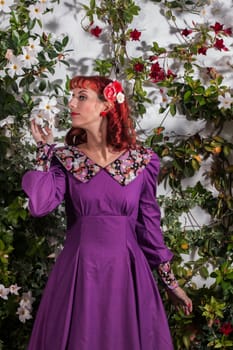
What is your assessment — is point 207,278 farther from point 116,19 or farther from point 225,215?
point 116,19

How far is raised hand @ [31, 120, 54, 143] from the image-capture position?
5.59 feet

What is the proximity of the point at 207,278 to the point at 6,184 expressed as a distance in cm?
91

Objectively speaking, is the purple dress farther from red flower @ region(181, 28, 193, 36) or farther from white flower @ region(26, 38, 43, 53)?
red flower @ region(181, 28, 193, 36)

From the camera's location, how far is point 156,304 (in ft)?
5.79

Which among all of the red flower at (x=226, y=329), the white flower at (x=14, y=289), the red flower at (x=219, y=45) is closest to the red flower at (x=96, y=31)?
the red flower at (x=219, y=45)

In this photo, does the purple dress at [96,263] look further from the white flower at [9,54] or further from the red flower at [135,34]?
the red flower at [135,34]

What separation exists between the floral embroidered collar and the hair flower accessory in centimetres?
16

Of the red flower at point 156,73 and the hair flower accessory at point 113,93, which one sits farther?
the red flower at point 156,73

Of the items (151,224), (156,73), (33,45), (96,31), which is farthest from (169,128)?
(151,224)

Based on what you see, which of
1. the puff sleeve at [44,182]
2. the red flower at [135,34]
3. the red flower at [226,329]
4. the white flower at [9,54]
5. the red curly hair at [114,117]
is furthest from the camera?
the red flower at [135,34]

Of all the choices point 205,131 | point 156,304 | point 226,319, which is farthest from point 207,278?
point 156,304

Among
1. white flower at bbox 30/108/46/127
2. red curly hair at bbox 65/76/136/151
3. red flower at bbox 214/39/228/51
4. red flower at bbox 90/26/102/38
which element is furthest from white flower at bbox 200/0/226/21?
white flower at bbox 30/108/46/127

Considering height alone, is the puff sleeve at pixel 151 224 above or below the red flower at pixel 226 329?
above

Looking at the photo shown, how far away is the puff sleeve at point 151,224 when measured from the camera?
71.7 inches
